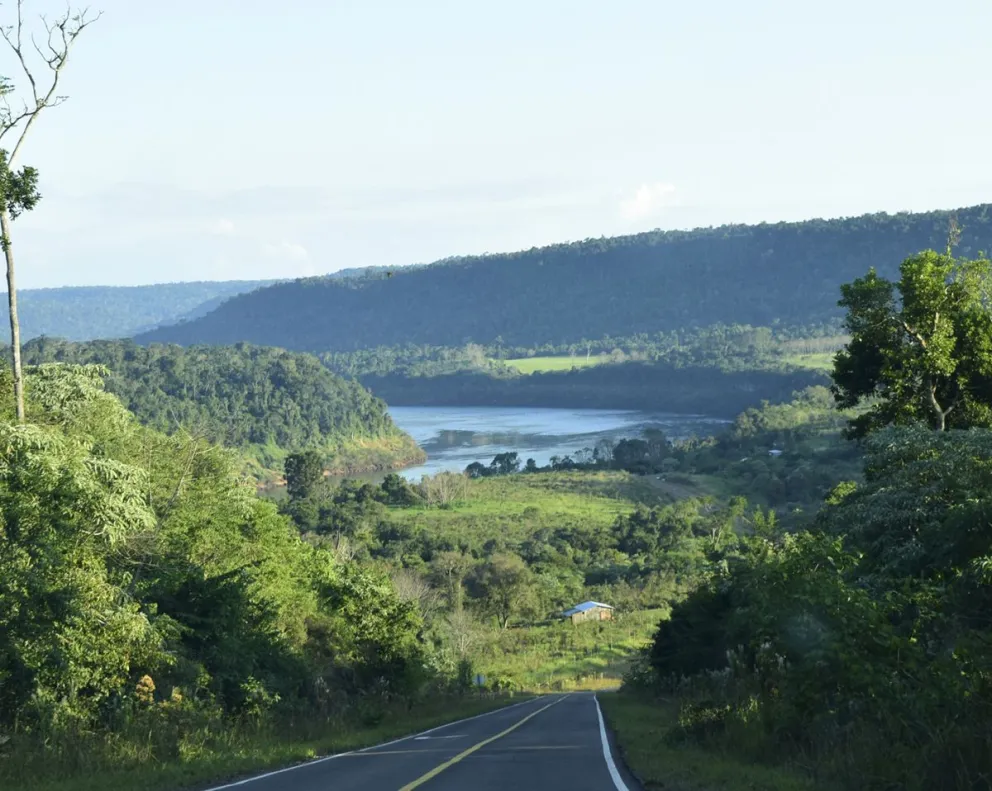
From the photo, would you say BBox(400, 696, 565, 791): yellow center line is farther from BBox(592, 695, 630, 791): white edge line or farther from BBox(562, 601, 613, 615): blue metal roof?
BBox(562, 601, 613, 615): blue metal roof

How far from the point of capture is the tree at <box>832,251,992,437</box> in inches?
1121

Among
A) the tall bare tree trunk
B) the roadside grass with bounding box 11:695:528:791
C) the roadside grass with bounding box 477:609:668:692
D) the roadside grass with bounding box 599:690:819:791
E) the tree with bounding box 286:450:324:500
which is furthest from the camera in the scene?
the tree with bounding box 286:450:324:500

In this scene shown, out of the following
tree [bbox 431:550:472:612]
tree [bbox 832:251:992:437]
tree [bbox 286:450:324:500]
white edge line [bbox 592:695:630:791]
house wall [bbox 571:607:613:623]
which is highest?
tree [bbox 832:251:992:437]

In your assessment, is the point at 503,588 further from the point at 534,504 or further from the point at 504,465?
the point at 504,465

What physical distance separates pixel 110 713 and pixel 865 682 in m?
10.2

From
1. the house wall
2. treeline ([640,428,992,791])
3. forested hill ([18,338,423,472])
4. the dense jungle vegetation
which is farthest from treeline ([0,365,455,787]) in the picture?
forested hill ([18,338,423,472])

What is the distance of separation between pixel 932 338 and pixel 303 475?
4033 inches

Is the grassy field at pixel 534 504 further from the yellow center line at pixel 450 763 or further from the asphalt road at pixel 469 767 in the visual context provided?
the asphalt road at pixel 469 767

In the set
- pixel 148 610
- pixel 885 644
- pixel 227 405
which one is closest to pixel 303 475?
pixel 227 405

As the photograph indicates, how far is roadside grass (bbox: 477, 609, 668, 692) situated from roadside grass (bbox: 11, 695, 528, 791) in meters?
38.3

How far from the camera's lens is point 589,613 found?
261 ft

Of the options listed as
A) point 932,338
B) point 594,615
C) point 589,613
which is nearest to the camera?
point 932,338

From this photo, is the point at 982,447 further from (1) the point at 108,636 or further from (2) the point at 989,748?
(1) the point at 108,636

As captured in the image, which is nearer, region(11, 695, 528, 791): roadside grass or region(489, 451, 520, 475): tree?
region(11, 695, 528, 791): roadside grass
